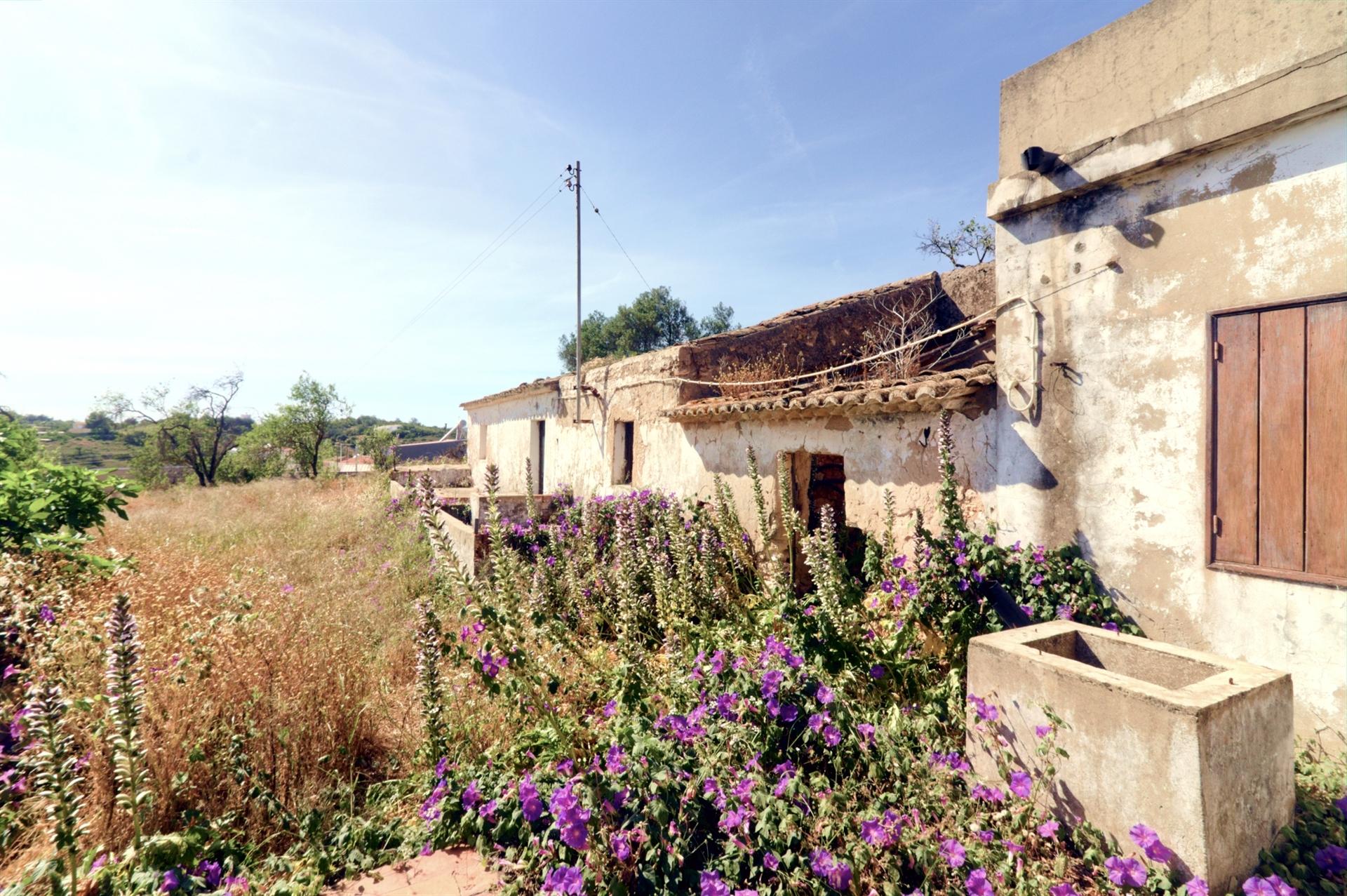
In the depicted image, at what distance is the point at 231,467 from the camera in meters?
28.0

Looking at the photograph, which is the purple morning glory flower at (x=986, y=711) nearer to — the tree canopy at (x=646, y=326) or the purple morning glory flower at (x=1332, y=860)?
the purple morning glory flower at (x=1332, y=860)

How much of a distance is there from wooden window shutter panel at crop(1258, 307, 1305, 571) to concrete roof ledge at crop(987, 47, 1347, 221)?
41.2 inches

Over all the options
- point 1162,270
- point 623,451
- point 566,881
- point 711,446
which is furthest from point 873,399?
point 623,451

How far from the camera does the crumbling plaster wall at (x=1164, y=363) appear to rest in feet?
9.88

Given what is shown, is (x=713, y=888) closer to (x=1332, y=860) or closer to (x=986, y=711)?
(x=986, y=711)

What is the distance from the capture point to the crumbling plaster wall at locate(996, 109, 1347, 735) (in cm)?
301

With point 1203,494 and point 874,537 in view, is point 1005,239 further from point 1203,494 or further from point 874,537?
point 874,537

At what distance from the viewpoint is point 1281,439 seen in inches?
121

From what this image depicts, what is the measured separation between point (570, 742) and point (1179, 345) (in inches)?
165

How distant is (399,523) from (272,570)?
3.89m

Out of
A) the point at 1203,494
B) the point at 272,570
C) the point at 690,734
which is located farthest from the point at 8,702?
the point at 1203,494

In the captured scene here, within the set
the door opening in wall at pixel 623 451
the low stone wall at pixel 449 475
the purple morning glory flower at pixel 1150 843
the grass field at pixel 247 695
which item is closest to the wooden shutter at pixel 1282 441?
the purple morning glory flower at pixel 1150 843

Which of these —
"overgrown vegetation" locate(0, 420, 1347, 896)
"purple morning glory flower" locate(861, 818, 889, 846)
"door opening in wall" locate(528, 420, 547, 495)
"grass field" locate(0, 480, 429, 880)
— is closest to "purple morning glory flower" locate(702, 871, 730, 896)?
"overgrown vegetation" locate(0, 420, 1347, 896)

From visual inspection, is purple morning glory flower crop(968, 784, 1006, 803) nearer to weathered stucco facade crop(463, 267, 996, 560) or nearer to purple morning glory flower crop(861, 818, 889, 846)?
purple morning glory flower crop(861, 818, 889, 846)
